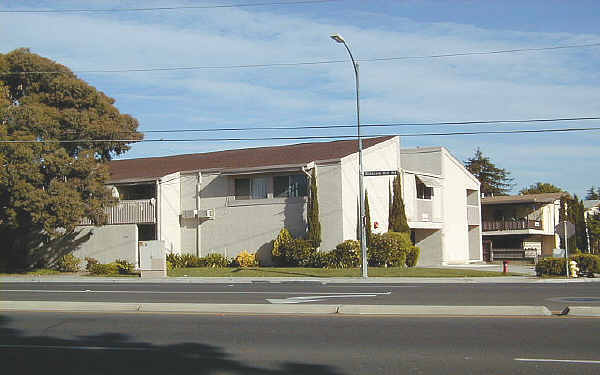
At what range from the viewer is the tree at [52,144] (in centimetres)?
3284

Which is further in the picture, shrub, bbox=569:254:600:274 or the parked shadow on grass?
shrub, bbox=569:254:600:274

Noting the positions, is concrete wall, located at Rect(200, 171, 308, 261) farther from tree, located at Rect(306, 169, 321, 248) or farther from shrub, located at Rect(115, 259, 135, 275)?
shrub, located at Rect(115, 259, 135, 275)

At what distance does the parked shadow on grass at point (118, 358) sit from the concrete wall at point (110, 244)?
26548 mm

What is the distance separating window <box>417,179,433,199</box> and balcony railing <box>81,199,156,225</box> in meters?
16.2

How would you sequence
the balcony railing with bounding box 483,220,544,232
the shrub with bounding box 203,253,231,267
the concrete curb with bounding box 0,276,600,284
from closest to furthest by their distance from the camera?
the concrete curb with bounding box 0,276,600,284 < the shrub with bounding box 203,253,231,267 < the balcony railing with bounding box 483,220,544,232

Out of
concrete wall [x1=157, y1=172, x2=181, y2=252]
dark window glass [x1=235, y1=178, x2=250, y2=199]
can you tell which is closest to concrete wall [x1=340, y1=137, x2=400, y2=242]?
dark window glass [x1=235, y1=178, x2=250, y2=199]

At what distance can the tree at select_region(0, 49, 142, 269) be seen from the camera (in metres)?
32.8

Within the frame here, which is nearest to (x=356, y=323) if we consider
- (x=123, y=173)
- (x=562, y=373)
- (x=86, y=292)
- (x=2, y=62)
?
(x=562, y=373)

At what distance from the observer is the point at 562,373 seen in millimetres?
8312

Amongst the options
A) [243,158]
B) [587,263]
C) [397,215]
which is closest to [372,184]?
[397,215]

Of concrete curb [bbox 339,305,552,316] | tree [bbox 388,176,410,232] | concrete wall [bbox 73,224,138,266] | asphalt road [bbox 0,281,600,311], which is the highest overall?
tree [bbox 388,176,410,232]

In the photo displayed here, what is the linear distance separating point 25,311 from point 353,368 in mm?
9511

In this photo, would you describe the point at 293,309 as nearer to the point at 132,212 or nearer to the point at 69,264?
the point at 132,212

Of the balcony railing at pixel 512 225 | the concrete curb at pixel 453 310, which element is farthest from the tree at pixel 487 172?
the concrete curb at pixel 453 310
